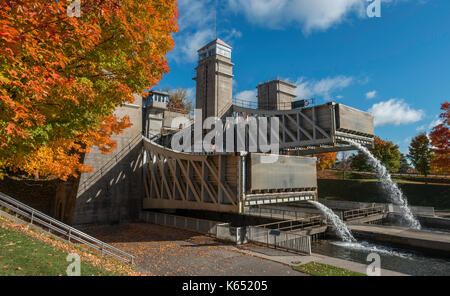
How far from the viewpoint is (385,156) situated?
175ft

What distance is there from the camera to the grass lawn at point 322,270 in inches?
432

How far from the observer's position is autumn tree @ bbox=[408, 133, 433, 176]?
45656 mm

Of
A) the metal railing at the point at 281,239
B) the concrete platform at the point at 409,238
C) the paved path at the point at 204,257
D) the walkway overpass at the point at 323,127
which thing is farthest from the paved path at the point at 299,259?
the walkway overpass at the point at 323,127

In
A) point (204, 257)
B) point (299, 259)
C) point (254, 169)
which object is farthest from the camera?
point (254, 169)

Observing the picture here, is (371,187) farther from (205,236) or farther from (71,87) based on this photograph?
(71,87)

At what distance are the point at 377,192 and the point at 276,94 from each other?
2462 centimetres

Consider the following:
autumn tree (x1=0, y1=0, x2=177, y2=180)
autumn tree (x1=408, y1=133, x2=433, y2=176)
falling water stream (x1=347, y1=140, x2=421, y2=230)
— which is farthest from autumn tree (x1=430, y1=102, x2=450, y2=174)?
autumn tree (x1=0, y1=0, x2=177, y2=180)

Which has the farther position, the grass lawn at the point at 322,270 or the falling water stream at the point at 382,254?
the falling water stream at the point at 382,254

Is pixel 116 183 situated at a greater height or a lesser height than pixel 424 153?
lesser

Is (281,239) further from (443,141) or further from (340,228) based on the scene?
(443,141)

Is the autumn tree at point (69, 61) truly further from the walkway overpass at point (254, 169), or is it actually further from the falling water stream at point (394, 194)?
the falling water stream at point (394, 194)
